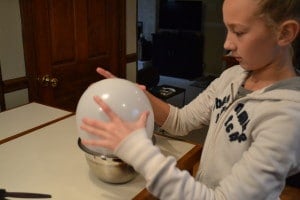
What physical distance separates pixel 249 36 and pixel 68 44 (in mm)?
1553

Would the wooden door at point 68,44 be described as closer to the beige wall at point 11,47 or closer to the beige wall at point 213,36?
the beige wall at point 11,47

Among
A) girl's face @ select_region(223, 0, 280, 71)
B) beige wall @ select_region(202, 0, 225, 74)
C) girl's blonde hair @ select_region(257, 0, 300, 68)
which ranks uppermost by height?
girl's blonde hair @ select_region(257, 0, 300, 68)

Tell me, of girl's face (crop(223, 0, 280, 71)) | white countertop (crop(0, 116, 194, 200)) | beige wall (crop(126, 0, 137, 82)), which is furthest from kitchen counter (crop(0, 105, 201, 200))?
beige wall (crop(126, 0, 137, 82))

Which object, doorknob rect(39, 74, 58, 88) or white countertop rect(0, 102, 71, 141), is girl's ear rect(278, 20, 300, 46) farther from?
doorknob rect(39, 74, 58, 88)

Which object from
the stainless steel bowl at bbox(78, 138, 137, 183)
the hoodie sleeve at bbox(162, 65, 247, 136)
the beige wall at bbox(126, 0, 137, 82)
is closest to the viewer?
the stainless steel bowl at bbox(78, 138, 137, 183)

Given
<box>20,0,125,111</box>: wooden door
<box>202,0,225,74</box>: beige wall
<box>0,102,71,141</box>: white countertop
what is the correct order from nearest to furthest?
<box>0,102,71,141</box>: white countertop → <box>20,0,125,111</box>: wooden door → <box>202,0,225,74</box>: beige wall

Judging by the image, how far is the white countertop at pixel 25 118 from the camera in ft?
3.91

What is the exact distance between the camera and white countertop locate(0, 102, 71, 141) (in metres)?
1.19

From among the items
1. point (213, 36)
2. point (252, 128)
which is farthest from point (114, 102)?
point (213, 36)

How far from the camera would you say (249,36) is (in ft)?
2.30

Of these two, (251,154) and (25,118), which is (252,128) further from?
(25,118)

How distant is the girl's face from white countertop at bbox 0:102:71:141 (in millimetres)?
816

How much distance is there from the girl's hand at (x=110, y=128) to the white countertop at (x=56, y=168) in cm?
18

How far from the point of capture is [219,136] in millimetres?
819
